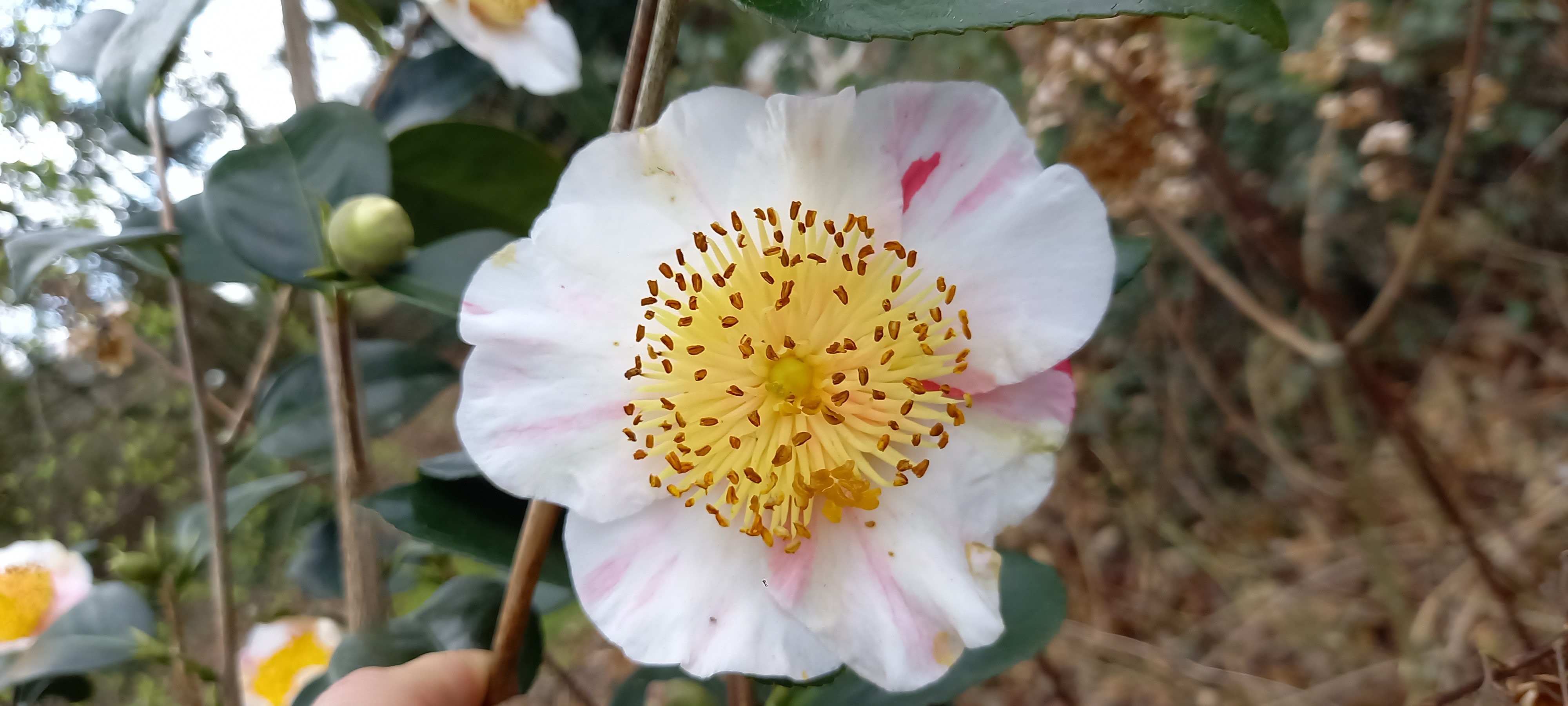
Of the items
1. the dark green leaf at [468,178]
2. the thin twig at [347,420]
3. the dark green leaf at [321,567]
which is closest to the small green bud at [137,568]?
the dark green leaf at [321,567]

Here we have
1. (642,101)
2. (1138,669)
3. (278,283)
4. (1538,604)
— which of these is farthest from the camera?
(1138,669)

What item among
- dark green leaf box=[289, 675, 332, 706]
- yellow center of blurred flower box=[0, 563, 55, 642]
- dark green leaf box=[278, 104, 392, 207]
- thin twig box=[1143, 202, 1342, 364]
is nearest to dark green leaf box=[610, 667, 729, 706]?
dark green leaf box=[289, 675, 332, 706]

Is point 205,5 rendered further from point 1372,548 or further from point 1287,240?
point 1287,240

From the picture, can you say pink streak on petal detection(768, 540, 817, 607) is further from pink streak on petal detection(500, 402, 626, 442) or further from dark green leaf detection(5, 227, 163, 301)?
dark green leaf detection(5, 227, 163, 301)

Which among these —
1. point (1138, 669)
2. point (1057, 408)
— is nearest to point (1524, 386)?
point (1138, 669)

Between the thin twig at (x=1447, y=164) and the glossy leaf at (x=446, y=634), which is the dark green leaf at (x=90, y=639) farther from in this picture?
the thin twig at (x=1447, y=164)

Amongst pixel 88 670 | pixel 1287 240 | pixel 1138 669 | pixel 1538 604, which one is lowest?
pixel 1138 669
